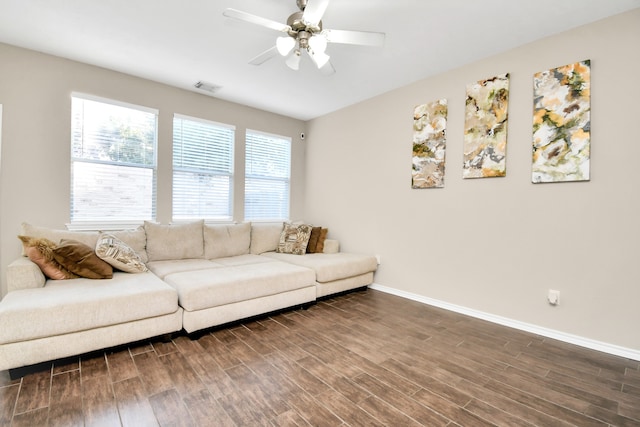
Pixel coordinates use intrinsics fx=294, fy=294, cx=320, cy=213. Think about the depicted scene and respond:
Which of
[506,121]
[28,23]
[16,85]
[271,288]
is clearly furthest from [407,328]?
[16,85]

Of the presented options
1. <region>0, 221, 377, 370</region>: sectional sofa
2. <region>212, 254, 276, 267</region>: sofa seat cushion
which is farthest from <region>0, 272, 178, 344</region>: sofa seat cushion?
<region>212, 254, 276, 267</region>: sofa seat cushion

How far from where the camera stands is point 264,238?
442cm

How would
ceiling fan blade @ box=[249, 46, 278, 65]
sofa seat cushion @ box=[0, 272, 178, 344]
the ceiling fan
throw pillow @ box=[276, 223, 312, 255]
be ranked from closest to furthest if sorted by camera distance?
sofa seat cushion @ box=[0, 272, 178, 344] → the ceiling fan → ceiling fan blade @ box=[249, 46, 278, 65] → throw pillow @ box=[276, 223, 312, 255]

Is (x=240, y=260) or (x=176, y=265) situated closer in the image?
(x=176, y=265)

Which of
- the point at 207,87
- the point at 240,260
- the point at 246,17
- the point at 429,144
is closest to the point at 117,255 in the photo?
the point at 240,260

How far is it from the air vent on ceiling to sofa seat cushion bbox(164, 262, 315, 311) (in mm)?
2440

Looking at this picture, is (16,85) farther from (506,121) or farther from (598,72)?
(598,72)

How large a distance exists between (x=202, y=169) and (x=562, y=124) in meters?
4.24

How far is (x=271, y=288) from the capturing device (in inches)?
119

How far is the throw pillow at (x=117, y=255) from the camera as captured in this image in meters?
2.71

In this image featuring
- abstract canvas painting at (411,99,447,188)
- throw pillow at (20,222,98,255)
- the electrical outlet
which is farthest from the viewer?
abstract canvas painting at (411,99,447,188)

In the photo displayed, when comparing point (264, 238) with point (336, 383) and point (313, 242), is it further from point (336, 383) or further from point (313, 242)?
point (336, 383)

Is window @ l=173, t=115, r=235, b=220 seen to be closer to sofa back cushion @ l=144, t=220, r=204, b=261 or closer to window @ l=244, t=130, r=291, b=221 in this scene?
window @ l=244, t=130, r=291, b=221

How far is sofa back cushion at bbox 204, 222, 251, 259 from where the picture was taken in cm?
391
